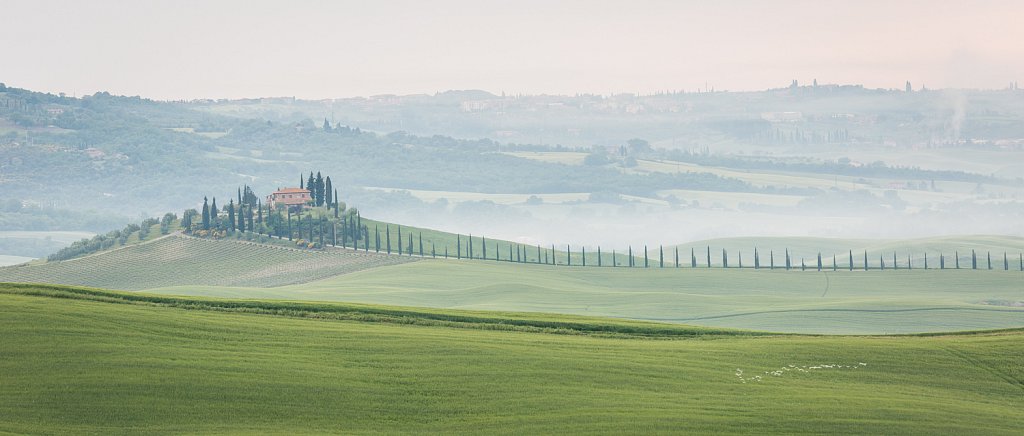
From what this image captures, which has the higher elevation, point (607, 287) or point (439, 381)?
point (439, 381)

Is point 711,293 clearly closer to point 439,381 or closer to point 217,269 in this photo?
point 217,269

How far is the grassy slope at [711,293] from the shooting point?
5379 inches

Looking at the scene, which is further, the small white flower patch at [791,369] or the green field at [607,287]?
the green field at [607,287]

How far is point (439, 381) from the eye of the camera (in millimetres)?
50469

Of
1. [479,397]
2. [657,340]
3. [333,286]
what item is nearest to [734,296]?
[333,286]

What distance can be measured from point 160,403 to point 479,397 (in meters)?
10.4

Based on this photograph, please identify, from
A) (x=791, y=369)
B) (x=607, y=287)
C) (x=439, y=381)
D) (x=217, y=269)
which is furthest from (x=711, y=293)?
(x=439, y=381)

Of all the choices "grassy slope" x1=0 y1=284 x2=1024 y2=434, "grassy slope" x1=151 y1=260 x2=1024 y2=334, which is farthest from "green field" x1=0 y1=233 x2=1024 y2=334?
"grassy slope" x1=0 y1=284 x2=1024 y2=434

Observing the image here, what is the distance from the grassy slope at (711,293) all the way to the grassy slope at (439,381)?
6769 centimetres

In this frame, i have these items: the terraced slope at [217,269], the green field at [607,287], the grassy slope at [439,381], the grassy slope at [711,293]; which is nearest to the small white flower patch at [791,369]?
the grassy slope at [439,381]

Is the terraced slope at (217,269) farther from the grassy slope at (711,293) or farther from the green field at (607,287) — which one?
the grassy slope at (711,293)

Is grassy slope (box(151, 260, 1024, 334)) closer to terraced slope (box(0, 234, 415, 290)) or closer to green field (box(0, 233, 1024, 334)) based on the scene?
green field (box(0, 233, 1024, 334))

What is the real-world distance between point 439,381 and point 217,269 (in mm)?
143845

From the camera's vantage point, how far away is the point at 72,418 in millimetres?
44188
